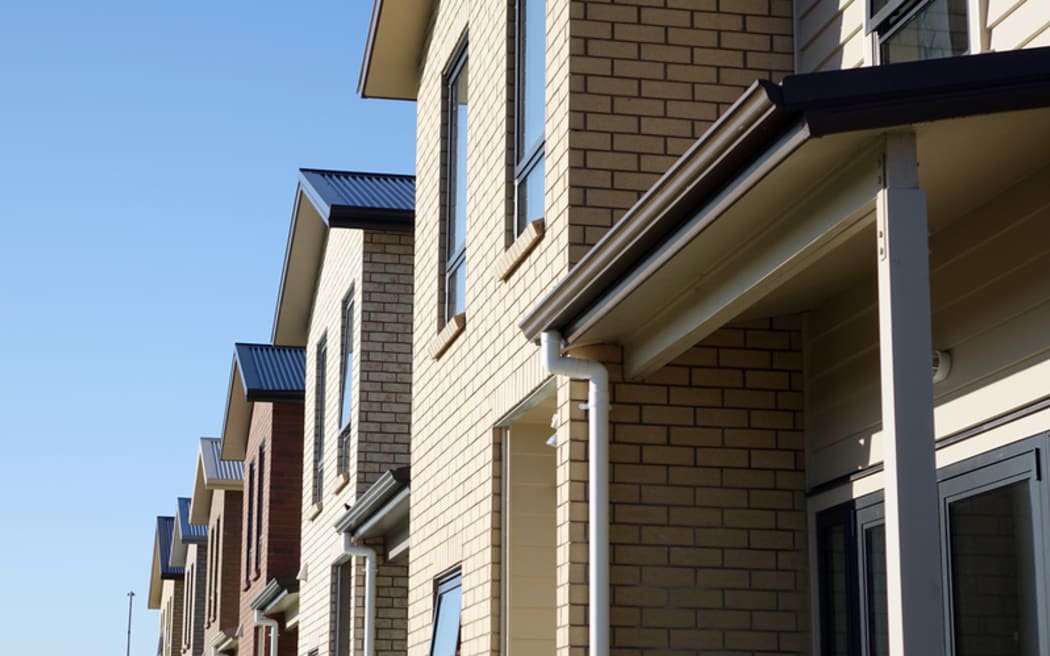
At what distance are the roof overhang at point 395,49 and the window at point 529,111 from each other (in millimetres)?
2955

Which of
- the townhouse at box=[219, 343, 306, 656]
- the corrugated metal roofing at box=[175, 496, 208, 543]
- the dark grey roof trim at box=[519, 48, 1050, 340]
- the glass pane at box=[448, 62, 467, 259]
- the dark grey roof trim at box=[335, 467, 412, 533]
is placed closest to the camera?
the dark grey roof trim at box=[519, 48, 1050, 340]

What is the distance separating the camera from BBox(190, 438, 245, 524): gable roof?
101ft

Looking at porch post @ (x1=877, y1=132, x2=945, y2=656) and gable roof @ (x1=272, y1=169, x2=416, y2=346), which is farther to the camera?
gable roof @ (x1=272, y1=169, x2=416, y2=346)

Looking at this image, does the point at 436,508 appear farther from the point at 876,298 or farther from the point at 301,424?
the point at 301,424

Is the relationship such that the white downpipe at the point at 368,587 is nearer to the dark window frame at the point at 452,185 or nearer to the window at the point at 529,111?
the dark window frame at the point at 452,185

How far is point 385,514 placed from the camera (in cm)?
1399

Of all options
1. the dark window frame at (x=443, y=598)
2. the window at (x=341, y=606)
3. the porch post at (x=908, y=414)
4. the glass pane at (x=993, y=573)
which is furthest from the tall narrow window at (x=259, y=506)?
the porch post at (x=908, y=414)

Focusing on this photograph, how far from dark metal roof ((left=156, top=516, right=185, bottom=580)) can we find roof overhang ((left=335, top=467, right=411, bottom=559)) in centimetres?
3074

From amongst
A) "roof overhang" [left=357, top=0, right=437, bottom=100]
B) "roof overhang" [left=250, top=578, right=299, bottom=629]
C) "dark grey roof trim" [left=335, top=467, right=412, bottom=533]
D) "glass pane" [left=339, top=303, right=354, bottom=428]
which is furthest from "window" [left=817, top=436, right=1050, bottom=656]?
"roof overhang" [left=250, top=578, right=299, bottom=629]

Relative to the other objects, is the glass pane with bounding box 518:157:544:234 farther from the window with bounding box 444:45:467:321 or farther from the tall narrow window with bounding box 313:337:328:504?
the tall narrow window with bounding box 313:337:328:504

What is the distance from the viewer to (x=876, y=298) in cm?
729

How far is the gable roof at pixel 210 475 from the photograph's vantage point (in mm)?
30688

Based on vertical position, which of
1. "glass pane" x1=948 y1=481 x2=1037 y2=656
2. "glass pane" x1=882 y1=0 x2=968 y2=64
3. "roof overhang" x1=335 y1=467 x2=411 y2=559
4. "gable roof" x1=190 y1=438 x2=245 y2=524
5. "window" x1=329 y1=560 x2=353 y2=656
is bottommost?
"glass pane" x1=948 y1=481 x2=1037 y2=656

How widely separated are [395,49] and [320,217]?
18.2 feet
